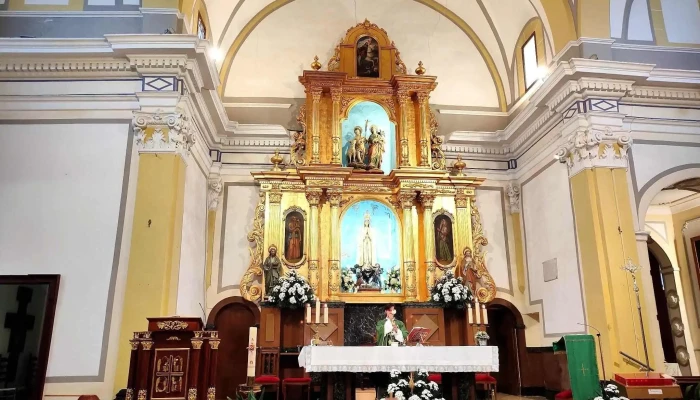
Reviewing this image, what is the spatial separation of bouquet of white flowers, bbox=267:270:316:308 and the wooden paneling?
76.9 inches

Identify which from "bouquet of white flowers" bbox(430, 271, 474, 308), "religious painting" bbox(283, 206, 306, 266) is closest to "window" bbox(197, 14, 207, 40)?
"religious painting" bbox(283, 206, 306, 266)

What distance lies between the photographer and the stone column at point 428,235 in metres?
11.5

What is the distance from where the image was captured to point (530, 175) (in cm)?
1208

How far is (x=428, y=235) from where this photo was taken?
38.3ft

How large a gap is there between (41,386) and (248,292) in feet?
13.9

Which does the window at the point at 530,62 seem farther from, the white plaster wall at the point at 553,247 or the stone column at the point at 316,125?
the stone column at the point at 316,125

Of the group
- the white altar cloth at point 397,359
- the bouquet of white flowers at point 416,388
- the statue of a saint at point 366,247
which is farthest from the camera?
the statue of a saint at point 366,247

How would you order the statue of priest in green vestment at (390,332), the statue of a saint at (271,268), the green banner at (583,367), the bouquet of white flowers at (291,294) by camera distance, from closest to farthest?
the statue of priest in green vestment at (390,332) < the green banner at (583,367) < the bouquet of white flowers at (291,294) < the statue of a saint at (271,268)

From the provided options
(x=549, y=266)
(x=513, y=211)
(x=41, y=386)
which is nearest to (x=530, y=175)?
(x=513, y=211)

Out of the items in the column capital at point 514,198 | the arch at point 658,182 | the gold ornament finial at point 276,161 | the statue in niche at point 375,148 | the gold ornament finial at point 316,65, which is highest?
the gold ornament finial at point 316,65

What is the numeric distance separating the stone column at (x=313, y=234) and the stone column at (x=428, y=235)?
86.9 inches

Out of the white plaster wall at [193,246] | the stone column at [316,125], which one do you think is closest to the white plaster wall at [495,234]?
the stone column at [316,125]

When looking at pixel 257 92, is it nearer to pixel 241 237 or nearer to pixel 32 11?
pixel 241 237

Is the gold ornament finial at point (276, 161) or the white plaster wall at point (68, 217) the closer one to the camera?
the white plaster wall at point (68, 217)
